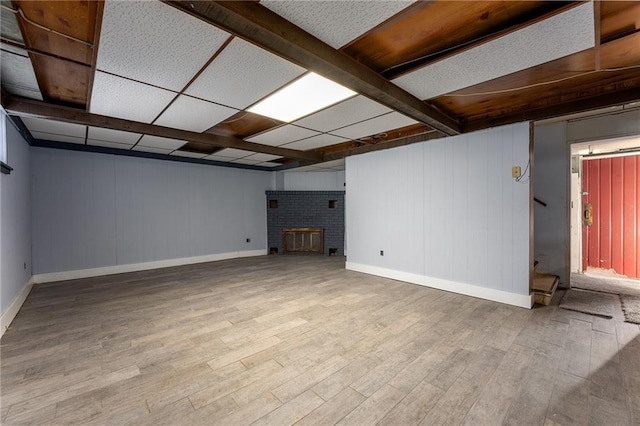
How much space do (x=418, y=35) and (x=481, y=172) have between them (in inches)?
98.6

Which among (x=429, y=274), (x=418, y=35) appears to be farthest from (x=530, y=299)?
(x=418, y=35)

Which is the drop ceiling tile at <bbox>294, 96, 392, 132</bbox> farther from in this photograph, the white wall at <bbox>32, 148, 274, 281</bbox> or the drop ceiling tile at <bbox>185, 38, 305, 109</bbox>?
the white wall at <bbox>32, 148, 274, 281</bbox>

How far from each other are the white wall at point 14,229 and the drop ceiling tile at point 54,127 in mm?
194

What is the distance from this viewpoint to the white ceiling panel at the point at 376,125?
11.1ft

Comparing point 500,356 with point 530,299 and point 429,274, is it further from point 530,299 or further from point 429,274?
point 429,274

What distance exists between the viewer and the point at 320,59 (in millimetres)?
1818

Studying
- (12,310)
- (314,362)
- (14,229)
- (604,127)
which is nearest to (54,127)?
(14,229)

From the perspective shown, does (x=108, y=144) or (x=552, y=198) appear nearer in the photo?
(x=552, y=198)

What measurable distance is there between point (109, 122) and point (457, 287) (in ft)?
17.0

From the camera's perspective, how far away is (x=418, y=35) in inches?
71.3

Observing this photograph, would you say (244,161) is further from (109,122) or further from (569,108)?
(569,108)

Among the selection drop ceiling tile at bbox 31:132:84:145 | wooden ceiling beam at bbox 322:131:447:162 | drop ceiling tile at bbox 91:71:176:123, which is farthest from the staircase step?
drop ceiling tile at bbox 31:132:84:145

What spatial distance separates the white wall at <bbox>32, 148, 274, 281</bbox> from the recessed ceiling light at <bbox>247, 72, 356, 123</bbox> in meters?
3.79

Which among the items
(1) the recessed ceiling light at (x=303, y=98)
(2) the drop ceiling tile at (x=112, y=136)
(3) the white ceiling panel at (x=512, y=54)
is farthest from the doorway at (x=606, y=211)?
(2) the drop ceiling tile at (x=112, y=136)
